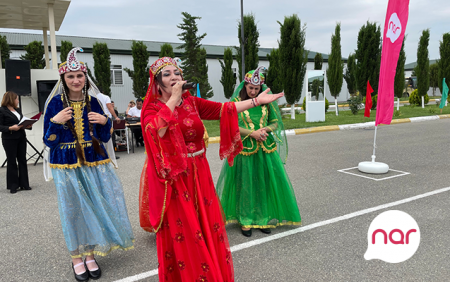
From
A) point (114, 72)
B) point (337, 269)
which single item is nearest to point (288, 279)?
point (337, 269)

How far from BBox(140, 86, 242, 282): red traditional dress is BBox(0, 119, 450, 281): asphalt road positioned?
646 millimetres

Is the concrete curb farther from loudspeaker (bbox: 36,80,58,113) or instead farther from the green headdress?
the green headdress

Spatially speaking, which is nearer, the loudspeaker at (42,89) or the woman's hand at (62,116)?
the woman's hand at (62,116)

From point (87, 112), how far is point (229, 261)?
6.34 feet

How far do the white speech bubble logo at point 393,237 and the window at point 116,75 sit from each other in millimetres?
22902

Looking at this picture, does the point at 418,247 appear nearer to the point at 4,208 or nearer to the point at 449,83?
the point at 4,208

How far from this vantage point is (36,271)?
3.05 m

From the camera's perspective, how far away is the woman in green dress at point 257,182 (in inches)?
148

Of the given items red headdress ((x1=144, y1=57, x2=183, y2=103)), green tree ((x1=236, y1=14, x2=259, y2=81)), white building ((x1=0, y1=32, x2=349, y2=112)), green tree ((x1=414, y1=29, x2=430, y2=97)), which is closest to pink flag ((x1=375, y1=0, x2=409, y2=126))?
red headdress ((x1=144, y1=57, x2=183, y2=103))

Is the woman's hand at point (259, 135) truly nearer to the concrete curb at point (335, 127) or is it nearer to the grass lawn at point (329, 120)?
the concrete curb at point (335, 127)

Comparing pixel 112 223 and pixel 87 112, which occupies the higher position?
pixel 87 112

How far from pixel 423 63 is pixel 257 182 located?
2438 cm

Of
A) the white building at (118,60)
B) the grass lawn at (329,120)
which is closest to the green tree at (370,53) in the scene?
the grass lawn at (329,120)

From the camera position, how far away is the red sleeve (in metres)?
2.62
